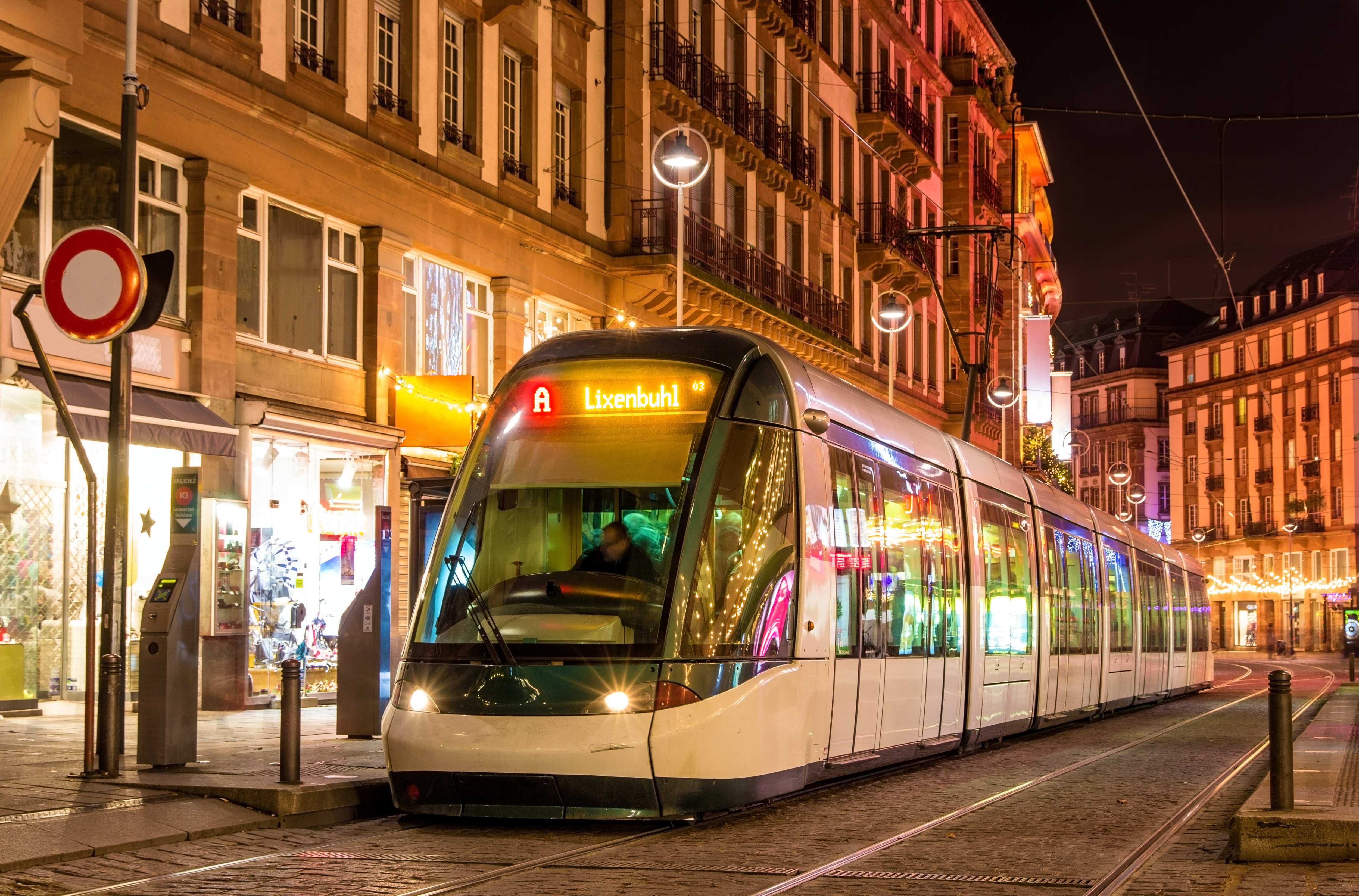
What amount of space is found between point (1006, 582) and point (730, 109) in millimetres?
19443

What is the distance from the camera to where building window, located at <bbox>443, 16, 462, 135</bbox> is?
25.5m

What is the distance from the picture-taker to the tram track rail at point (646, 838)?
883 cm

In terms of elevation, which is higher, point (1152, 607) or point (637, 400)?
point (637, 400)

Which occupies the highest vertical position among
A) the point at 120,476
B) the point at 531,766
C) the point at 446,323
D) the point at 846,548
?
the point at 446,323

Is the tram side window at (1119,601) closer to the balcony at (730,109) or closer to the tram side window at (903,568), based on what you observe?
the tram side window at (903,568)

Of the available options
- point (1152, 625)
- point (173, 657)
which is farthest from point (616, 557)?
point (1152, 625)

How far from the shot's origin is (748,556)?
11469mm

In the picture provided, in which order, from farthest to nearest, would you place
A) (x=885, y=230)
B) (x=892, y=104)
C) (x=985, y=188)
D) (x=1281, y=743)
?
(x=985, y=188)
(x=892, y=104)
(x=885, y=230)
(x=1281, y=743)

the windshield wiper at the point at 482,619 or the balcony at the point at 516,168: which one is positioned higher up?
the balcony at the point at 516,168

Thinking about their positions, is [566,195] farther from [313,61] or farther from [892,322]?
[892,322]

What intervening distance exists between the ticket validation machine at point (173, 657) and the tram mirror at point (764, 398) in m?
4.11

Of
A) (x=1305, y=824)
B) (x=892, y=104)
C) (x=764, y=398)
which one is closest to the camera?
(x=1305, y=824)

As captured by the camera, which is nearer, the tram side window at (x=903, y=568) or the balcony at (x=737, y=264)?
the tram side window at (x=903, y=568)

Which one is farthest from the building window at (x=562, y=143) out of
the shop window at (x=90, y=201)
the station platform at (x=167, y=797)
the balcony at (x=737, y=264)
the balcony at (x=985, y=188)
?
the balcony at (x=985, y=188)
